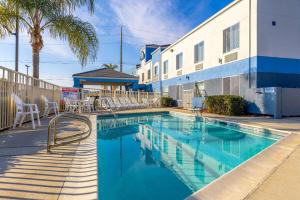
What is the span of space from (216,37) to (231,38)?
4.82ft

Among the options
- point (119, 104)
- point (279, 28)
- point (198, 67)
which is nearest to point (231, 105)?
point (279, 28)

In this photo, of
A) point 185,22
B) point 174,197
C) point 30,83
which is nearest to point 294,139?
point 174,197

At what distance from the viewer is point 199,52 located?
19.0m

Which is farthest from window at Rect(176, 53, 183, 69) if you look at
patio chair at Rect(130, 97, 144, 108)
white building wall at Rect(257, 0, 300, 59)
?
white building wall at Rect(257, 0, 300, 59)

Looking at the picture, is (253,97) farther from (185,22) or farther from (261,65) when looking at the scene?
(185,22)

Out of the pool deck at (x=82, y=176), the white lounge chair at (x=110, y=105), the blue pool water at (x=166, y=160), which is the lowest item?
the blue pool water at (x=166, y=160)

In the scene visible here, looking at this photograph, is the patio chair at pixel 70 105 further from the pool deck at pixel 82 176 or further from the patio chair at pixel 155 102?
the pool deck at pixel 82 176

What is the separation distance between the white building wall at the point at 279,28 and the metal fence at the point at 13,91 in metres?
10.8

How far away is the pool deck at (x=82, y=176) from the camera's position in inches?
109

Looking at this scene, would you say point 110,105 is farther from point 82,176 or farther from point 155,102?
point 82,176

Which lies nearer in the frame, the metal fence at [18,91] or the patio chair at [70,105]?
the metal fence at [18,91]

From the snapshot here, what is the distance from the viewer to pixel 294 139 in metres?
6.02

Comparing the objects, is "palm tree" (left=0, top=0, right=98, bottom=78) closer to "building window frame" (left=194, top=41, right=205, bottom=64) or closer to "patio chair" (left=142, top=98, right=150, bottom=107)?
"building window frame" (left=194, top=41, right=205, bottom=64)

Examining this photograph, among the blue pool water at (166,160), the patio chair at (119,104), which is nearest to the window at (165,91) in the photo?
the patio chair at (119,104)
